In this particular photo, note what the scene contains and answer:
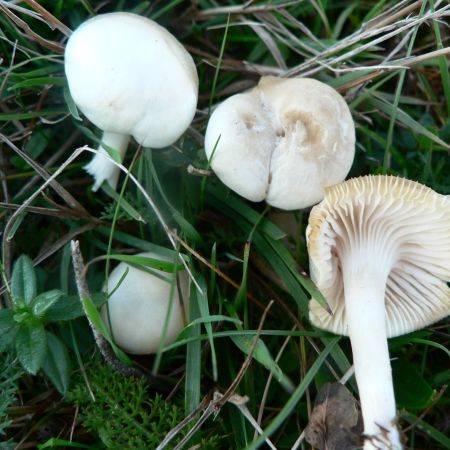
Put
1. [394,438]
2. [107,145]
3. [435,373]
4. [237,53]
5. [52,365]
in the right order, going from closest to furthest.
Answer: [394,438]
[52,365]
[107,145]
[435,373]
[237,53]

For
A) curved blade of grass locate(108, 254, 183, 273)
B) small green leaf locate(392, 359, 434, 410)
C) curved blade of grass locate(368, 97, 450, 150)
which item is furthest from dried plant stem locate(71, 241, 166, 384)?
curved blade of grass locate(368, 97, 450, 150)

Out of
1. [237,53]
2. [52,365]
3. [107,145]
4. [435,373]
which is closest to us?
[52,365]

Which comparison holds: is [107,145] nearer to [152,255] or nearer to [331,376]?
[152,255]

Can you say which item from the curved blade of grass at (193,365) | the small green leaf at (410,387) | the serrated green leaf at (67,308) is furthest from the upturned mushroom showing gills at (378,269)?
the serrated green leaf at (67,308)

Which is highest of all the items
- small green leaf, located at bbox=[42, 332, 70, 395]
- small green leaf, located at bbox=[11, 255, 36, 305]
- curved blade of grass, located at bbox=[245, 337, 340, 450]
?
small green leaf, located at bbox=[11, 255, 36, 305]

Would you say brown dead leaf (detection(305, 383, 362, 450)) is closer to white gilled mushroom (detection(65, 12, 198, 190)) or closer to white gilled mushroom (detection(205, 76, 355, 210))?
white gilled mushroom (detection(205, 76, 355, 210))

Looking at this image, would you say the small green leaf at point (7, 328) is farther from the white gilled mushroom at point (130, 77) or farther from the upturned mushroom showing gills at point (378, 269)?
the upturned mushroom showing gills at point (378, 269)

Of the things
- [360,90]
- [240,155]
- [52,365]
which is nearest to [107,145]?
[240,155]
